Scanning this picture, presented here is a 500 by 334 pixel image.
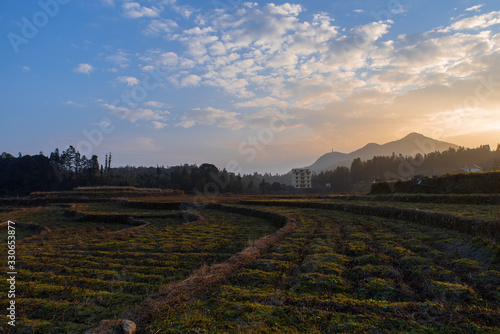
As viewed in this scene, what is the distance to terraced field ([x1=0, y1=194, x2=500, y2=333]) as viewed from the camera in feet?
12.3

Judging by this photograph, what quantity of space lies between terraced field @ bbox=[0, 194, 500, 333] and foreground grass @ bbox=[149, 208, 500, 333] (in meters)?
0.02

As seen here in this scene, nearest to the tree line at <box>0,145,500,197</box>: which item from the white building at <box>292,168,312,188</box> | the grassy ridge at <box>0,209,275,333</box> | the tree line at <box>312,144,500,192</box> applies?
the tree line at <box>312,144,500,192</box>

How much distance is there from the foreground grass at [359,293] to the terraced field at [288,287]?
20mm

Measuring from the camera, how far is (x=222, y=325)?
12.0 feet

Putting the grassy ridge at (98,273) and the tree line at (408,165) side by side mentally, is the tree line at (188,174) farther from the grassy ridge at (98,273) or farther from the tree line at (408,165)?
the grassy ridge at (98,273)

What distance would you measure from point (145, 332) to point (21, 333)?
6.28ft

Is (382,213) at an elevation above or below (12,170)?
below

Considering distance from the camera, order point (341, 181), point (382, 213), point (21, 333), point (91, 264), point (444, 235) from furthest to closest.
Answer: point (341, 181) < point (382, 213) < point (444, 235) < point (91, 264) < point (21, 333)

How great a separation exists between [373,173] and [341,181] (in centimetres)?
1323

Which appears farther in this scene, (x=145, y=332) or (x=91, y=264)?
(x=91, y=264)

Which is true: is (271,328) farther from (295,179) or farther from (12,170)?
(295,179)

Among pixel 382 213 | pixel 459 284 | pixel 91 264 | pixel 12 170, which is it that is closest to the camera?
pixel 459 284

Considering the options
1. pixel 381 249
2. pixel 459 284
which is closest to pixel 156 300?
pixel 459 284

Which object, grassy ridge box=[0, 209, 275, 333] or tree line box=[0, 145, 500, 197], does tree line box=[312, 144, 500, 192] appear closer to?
tree line box=[0, 145, 500, 197]
